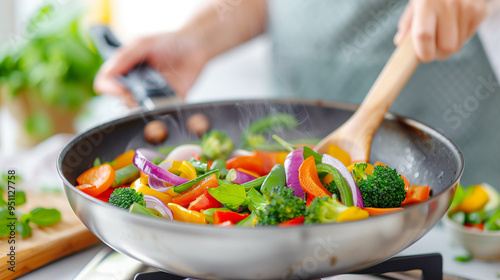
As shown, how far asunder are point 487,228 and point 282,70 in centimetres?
121

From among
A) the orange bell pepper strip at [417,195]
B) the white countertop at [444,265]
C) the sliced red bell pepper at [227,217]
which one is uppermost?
the sliced red bell pepper at [227,217]

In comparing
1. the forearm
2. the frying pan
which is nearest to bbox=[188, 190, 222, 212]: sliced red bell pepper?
the frying pan

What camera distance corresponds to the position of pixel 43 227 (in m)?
1.31

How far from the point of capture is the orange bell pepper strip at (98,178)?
1.08 metres

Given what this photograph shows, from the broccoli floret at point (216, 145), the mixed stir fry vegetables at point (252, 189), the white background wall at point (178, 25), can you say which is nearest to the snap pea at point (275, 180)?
the mixed stir fry vegetables at point (252, 189)

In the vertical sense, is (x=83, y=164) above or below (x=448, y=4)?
below

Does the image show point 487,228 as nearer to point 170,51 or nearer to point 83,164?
point 83,164

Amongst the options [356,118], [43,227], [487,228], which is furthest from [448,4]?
[43,227]

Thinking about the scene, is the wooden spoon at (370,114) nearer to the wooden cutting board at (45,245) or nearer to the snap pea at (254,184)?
the snap pea at (254,184)

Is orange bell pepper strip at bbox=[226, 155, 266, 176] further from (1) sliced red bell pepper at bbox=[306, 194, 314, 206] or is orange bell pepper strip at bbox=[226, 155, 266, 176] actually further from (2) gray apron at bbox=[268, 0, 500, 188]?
(2) gray apron at bbox=[268, 0, 500, 188]

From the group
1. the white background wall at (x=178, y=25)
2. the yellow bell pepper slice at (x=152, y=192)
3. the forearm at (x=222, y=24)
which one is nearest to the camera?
the yellow bell pepper slice at (x=152, y=192)

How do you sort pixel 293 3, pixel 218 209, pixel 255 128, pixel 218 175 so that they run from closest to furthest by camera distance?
pixel 218 209 < pixel 218 175 < pixel 255 128 < pixel 293 3

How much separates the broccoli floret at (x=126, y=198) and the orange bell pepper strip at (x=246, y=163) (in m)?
0.31

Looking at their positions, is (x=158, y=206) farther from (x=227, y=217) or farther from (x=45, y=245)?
(x=45, y=245)
